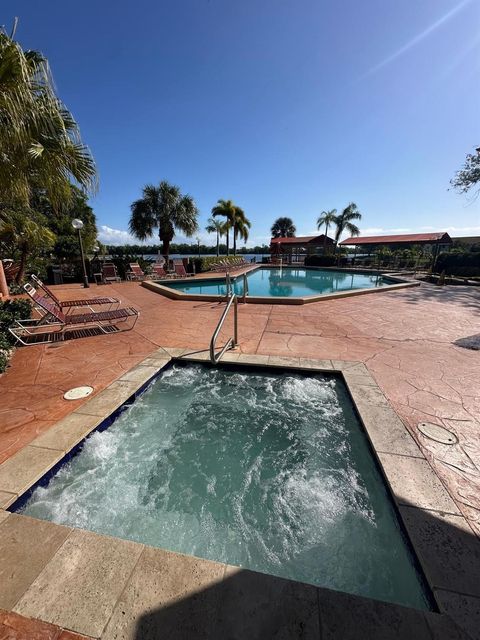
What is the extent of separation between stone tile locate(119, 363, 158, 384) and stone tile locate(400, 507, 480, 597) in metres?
3.26

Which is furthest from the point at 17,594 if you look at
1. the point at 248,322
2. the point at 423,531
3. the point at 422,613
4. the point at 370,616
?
the point at 248,322

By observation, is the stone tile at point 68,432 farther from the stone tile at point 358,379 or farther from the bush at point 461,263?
the bush at point 461,263

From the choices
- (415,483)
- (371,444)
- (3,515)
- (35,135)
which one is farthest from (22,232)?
(415,483)

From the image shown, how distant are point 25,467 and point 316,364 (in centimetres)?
369

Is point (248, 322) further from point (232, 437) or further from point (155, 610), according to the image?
point (155, 610)

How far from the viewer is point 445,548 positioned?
5.55 ft

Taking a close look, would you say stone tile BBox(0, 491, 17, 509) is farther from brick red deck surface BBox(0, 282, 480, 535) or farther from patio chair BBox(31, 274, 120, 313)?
patio chair BBox(31, 274, 120, 313)

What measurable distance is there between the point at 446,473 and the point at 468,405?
1412 mm

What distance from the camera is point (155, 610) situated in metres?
1.42

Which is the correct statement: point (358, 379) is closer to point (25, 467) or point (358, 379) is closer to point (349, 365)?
point (349, 365)

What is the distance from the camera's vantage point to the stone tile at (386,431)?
2535mm

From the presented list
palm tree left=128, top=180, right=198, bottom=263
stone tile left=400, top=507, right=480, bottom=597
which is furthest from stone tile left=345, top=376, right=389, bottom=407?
palm tree left=128, top=180, right=198, bottom=263

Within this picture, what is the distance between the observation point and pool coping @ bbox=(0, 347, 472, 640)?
172 centimetres

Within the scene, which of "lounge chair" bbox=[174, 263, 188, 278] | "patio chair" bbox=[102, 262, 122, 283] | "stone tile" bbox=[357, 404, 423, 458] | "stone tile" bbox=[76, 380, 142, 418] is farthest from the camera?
"lounge chair" bbox=[174, 263, 188, 278]
